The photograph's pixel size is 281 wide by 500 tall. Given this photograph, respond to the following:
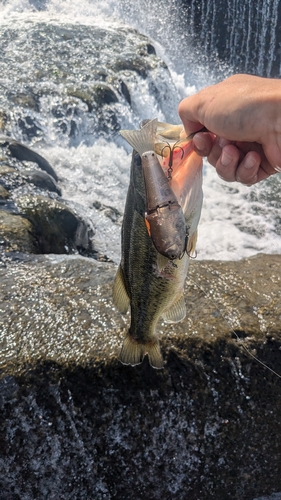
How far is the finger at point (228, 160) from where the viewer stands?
213cm

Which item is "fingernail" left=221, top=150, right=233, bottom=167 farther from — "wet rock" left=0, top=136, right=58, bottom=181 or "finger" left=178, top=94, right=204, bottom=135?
"wet rock" left=0, top=136, right=58, bottom=181

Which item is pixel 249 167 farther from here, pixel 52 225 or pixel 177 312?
pixel 52 225

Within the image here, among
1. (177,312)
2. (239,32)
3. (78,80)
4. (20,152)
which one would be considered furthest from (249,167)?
(239,32)

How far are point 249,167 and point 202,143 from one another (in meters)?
0.30

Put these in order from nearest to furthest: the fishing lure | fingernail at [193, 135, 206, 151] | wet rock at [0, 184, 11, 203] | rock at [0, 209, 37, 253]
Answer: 1. the fishing lure
2. fingernail at [193, 135, 206, 151]
3. rock at [0, 209, 37, 253]
4. wet rock at [0, 184, 11, 203]

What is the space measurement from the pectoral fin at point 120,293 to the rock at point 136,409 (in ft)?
1.87

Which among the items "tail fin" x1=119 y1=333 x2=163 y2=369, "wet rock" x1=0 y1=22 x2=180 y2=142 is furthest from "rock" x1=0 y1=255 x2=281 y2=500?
"wet rock" x1=0 y1=22 x2=180 y2=142

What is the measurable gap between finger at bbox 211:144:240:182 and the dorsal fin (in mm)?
605

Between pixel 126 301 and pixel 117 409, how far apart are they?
78 cm

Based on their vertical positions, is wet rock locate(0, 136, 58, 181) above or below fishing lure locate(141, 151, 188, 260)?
below

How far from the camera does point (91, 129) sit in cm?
928

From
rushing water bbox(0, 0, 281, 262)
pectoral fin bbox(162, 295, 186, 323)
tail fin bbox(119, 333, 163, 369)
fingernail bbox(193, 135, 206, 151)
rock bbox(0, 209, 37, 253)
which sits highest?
fingernail bbox(193, 135, 206, 151)

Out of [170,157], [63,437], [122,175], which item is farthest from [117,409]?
[122,175]

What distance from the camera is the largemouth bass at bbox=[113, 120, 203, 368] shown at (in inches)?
65.2
